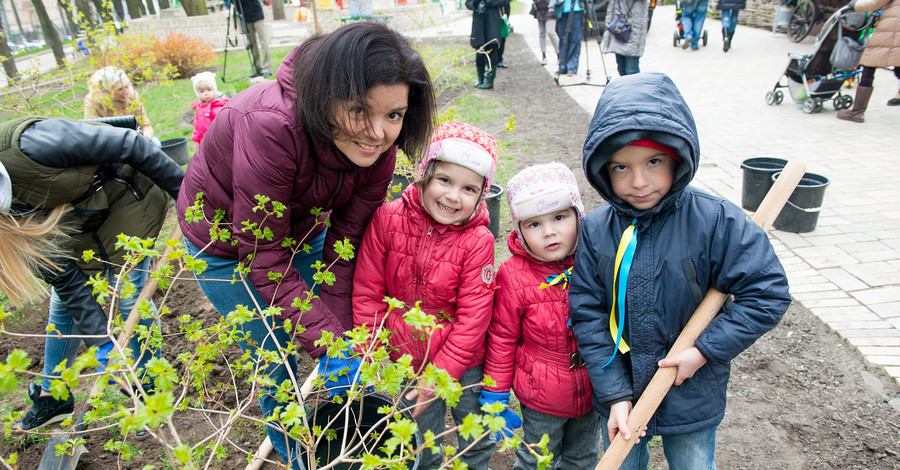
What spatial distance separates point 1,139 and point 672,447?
9.24 feet

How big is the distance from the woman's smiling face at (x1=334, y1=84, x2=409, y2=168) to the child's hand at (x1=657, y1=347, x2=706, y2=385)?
1105mm

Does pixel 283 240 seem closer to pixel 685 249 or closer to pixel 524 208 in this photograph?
pixel 524 208

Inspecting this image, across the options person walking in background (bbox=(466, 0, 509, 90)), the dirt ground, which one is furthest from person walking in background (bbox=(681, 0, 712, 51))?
the dirt ground

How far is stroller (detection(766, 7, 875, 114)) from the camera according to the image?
254 inches

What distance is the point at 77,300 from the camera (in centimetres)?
259

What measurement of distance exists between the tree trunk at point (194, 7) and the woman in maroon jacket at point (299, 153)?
62.2 ft

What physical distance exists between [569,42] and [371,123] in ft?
31.6

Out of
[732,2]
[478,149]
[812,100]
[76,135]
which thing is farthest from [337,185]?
[732,2]

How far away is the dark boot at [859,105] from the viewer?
260 inches

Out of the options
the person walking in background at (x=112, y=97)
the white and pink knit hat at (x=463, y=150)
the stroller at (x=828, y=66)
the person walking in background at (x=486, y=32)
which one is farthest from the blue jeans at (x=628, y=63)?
the white and pink knit hat at (x=463, y=150)

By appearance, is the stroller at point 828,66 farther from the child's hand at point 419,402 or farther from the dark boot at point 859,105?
the child's hand at point 419,402

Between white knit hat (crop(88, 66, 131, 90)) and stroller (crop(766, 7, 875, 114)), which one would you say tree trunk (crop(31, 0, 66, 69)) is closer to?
white knit hat (crop(88, 66, 131, 90))

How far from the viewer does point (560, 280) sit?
1.98 meters

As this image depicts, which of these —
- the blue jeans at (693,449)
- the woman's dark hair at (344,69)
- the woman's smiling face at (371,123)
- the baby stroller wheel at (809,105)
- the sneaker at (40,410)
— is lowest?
the sneaker at (40,410)
